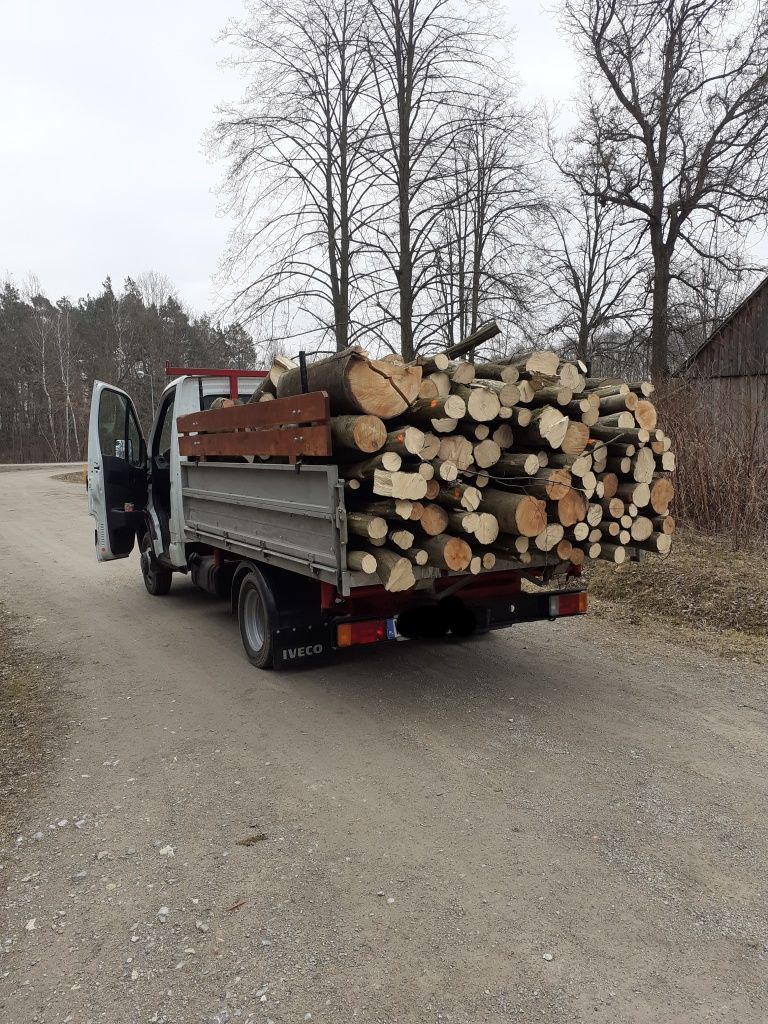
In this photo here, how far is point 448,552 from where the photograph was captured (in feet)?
14.1

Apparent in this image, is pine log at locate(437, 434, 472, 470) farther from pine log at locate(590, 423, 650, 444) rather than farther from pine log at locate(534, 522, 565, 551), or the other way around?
pine log at locate(590, 423, 650, 444)

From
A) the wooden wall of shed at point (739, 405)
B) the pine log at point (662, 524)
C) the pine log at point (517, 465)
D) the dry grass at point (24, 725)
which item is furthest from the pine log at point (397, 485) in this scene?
the wooden wall of shed at point (739, 405)

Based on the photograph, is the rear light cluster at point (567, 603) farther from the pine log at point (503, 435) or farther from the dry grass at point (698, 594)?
the dry grass at point (698, 594)

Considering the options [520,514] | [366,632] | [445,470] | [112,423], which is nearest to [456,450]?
[445,470]

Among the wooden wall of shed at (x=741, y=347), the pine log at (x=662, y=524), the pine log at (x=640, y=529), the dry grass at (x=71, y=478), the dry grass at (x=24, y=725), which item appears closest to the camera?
the dry grass at (x=24, y=725)

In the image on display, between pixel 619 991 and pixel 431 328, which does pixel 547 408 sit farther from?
pixel 431 328

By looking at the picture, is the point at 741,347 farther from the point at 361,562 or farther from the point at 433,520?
the point at 361,562

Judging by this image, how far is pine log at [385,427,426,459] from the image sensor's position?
4195mm

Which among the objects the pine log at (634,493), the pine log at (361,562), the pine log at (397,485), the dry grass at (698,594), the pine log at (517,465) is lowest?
the dry grass at (698,594)

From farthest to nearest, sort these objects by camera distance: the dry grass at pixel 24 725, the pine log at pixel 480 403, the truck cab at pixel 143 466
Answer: the truck cab at pixel 143 466 → the pine log at pixel 480 403 → the dry grass at pixel 24 725

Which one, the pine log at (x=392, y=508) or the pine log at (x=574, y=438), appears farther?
the pine log at (x=574, y=438)

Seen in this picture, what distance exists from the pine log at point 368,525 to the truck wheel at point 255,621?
148 cm

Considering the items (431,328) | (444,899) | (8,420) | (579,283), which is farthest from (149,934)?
(8,420)

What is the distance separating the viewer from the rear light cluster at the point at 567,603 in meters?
5.45
